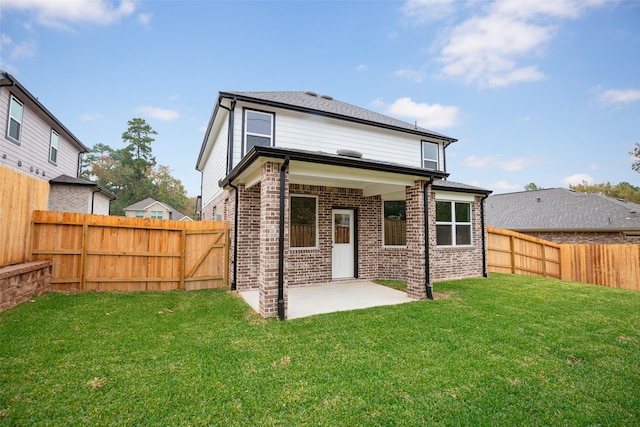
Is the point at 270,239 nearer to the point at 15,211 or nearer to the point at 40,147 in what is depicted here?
the point at 15,211

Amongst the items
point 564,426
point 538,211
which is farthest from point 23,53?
point 538,211

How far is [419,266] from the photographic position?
6520 millimetres

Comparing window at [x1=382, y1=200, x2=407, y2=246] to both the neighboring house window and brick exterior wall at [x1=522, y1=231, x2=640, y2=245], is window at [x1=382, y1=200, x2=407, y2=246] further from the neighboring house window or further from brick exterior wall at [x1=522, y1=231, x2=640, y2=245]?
brick exterior wall at [x1=522, y1=231, x2=640, y2=245]

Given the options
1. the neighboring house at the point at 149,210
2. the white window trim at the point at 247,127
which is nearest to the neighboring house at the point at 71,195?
the white window trim at the point at 247,127

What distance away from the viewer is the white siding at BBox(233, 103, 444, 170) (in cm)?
829

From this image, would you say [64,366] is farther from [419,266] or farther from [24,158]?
[24,158]

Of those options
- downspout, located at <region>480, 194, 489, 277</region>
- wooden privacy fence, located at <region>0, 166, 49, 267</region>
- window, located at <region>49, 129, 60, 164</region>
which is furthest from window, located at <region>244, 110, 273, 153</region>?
window, located at <region>49, 129, 60, 164</region>

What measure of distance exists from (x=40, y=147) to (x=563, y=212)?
1026 inches

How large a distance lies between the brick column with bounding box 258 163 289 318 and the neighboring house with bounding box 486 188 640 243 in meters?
16.4

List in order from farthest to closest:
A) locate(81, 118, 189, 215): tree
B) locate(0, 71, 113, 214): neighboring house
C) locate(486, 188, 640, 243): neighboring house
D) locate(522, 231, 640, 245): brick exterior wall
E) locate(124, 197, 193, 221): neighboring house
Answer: locate(81, 118, 189, 215): tree, locate(124, 197, 193, 221): neighboring house, locate(486, 188, 640, 243): neighboring house, locate(522, 231, 640, 245): brick exterior wall, locate(0, 71, 113, 214): neighboring house

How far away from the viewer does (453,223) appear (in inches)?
372

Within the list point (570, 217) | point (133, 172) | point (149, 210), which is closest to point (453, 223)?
point (570, 217)

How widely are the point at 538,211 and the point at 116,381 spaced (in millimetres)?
21171

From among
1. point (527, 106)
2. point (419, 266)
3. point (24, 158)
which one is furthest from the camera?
point (527, 106)
